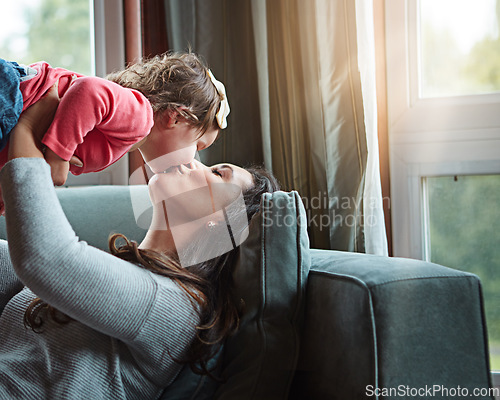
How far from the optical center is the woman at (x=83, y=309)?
81 cm

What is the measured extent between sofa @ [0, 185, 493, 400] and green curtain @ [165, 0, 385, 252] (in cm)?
60

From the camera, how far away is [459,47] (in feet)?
5.86

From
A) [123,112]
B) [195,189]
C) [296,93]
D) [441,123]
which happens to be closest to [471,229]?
[441,123]

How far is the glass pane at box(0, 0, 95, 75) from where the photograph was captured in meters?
2.22

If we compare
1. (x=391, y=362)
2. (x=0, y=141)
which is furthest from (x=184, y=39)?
(x=391, y=362)

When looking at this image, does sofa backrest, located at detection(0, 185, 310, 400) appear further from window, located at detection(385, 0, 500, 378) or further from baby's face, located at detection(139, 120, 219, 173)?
window, located at detection(385, 0, 500, 378)

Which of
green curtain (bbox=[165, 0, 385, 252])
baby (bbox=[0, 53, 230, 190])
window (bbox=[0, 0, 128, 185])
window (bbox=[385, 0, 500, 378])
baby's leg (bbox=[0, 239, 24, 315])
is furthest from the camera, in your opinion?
window (bbox=[0, 0, 128, 185])

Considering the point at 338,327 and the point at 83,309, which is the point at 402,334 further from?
the point at 83,309

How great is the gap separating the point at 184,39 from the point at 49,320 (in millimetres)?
1259

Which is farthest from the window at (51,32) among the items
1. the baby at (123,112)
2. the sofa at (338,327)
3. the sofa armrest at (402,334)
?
the sofa armrest at (402,334)

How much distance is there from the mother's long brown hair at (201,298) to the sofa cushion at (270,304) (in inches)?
1.6

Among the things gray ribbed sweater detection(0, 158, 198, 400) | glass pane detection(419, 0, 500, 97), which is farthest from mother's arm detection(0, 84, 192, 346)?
glass pane detection(419, 0, 500, 97)

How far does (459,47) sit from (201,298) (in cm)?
141

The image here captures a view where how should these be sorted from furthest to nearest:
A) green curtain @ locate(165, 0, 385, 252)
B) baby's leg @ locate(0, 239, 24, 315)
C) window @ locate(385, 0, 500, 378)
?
1. window @ locate(385, 0, 500, 378)
2. green curtain @ locate(165, 0, 385, 252)
3. baby's leg @ locate(0, 239, 24, 315)
